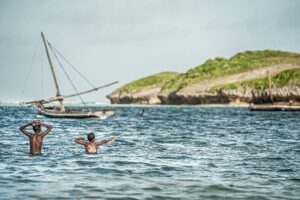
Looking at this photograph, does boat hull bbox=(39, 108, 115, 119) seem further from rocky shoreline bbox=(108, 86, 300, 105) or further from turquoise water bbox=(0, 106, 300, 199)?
rocky shoreline bbox=(108, 86, 300, 105)

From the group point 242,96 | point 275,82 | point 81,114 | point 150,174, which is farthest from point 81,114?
point 242,96

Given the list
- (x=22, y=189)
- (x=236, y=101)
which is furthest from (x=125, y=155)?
(x=236, y=101)

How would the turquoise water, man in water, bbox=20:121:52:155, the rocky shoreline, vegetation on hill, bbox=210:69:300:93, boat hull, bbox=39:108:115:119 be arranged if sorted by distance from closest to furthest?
1. the turquoise water
2. man in water, bbox=20:121:52:155
3. boat hull, bbox=39:108:115:119
4. the rocky shoreline
5. vegetation on hill, bbox=210:69:300:93

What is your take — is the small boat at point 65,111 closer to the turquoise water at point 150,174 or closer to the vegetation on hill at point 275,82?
the turquoise water at point 150,174

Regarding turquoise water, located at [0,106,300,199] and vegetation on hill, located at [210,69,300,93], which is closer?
turquoise water, located at [0,106,300,199]

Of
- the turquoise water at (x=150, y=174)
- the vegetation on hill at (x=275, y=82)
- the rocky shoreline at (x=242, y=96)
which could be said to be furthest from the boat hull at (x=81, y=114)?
the vegetation on hill at (x=275, y=82)

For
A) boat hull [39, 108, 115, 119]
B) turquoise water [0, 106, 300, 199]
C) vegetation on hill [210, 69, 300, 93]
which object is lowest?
turquoise water [0, 106, 300, 199]

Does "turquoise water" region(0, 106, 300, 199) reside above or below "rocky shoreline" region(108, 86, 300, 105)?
below

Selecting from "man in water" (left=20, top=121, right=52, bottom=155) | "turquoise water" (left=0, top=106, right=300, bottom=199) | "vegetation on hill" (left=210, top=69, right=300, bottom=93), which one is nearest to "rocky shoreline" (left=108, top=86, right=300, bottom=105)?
"vegetation on hill" (left=210, top=69, right=300, bottom=93)

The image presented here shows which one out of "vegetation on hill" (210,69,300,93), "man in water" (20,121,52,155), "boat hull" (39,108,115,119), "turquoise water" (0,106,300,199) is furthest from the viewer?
"vegetation on hill" (210,69,300,93)

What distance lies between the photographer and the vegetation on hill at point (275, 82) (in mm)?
141125

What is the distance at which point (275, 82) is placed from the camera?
5842 inches

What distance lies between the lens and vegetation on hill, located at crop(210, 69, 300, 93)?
463 ft

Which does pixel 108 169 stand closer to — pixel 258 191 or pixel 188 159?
pixel 188 159
